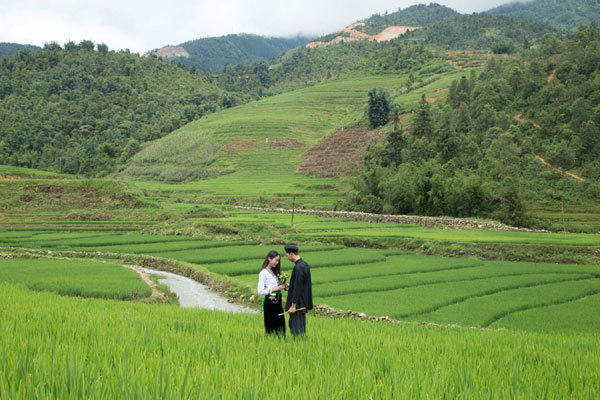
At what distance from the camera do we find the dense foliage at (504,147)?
42375 millimetres

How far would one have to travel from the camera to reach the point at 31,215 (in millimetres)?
43312

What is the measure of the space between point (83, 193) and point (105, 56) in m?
116

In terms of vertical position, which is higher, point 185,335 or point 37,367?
point 37,367

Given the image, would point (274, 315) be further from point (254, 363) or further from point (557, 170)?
point (557, 170)

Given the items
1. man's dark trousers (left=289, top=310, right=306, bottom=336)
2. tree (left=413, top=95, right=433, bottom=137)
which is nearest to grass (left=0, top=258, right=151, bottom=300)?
man's dark trousers (left=289, top=310, right=306, bottom=336)

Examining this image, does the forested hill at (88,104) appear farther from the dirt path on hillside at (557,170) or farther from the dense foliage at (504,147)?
the dirt path on hillside at (557,170)

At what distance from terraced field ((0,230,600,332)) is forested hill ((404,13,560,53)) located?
141885 mm

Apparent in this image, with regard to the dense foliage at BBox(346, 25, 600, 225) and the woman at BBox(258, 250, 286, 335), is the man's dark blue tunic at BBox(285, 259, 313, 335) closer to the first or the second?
the woman at BBox(258, 250, 286, 335)

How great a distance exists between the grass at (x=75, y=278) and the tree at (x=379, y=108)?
6769 cm

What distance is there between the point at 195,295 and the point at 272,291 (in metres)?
13.2

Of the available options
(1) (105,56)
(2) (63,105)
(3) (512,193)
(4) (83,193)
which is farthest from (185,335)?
(1) (105,56)

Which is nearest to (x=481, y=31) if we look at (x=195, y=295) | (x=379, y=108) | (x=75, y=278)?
(x=379, y=108)

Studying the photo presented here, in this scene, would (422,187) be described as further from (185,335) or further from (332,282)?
(185,335)

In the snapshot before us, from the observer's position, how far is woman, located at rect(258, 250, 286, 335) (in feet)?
24.7
